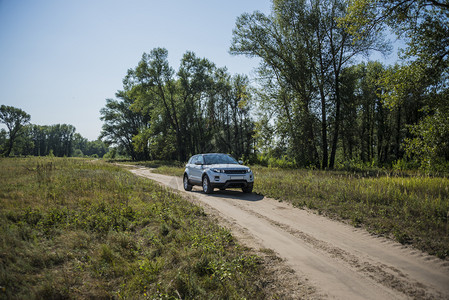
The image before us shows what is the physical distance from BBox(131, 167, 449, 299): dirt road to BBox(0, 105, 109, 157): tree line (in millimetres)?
35878

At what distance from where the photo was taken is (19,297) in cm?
311

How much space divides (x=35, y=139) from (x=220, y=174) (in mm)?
137458

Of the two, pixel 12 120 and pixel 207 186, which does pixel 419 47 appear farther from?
pixel 12 120

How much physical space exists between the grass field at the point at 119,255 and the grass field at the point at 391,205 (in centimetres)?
332

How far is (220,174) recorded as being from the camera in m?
11.0

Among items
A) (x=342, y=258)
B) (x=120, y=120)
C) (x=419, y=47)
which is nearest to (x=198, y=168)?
(x=342, y=258)

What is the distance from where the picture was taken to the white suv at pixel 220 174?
431 inches

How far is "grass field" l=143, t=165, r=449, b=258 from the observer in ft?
16.7

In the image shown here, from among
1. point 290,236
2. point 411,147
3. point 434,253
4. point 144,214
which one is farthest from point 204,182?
point 411,147

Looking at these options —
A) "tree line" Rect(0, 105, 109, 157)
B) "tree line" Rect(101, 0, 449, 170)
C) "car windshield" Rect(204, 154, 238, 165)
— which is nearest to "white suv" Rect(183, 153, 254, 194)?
"car windshield" Rect(204, 154, 238, 165)

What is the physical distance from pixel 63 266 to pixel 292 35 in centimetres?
2198

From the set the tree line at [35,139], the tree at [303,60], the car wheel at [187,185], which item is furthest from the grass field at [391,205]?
the tree line at [35,139]

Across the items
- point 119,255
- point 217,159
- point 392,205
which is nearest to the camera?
point 119,255

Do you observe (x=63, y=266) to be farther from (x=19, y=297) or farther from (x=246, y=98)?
(x=246, y=98)
